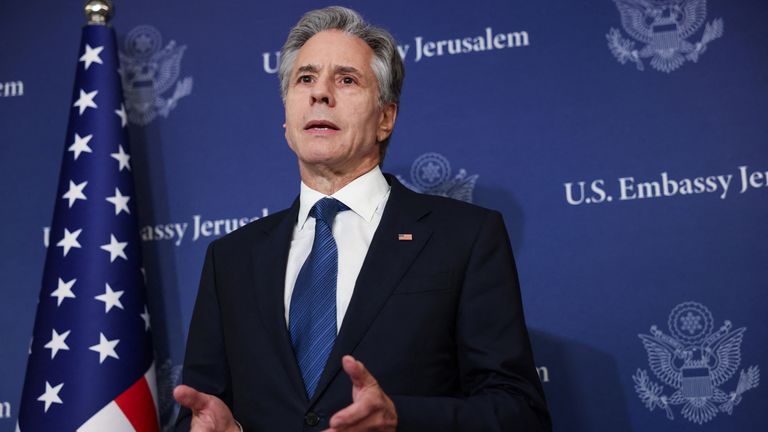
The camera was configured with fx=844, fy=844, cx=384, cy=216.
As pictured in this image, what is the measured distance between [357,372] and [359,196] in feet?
2.26

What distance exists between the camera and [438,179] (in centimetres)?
280

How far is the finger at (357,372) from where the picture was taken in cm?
139

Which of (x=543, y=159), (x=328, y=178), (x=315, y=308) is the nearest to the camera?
(x=315, y=308)

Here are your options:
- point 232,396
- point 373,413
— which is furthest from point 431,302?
point 232,396

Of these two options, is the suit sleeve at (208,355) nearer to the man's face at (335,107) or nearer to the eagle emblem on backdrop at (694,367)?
the man's face at (335,107)

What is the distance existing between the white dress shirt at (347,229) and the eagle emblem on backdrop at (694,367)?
1050mm

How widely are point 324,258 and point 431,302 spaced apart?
0.27m

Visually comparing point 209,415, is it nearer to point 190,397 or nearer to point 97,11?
point 190,397

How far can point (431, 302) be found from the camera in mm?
1796

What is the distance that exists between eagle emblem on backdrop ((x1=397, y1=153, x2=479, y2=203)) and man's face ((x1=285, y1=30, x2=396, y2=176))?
2.14ft

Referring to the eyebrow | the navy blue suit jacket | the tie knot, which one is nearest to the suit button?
the navy blue suit jacket

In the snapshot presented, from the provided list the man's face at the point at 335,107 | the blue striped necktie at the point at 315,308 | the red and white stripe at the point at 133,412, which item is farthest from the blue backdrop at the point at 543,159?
the blue striped necktie at the point at 315,308

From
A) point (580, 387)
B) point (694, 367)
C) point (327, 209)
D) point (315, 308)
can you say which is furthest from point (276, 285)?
point (694, 367)

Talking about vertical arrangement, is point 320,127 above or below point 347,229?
above
